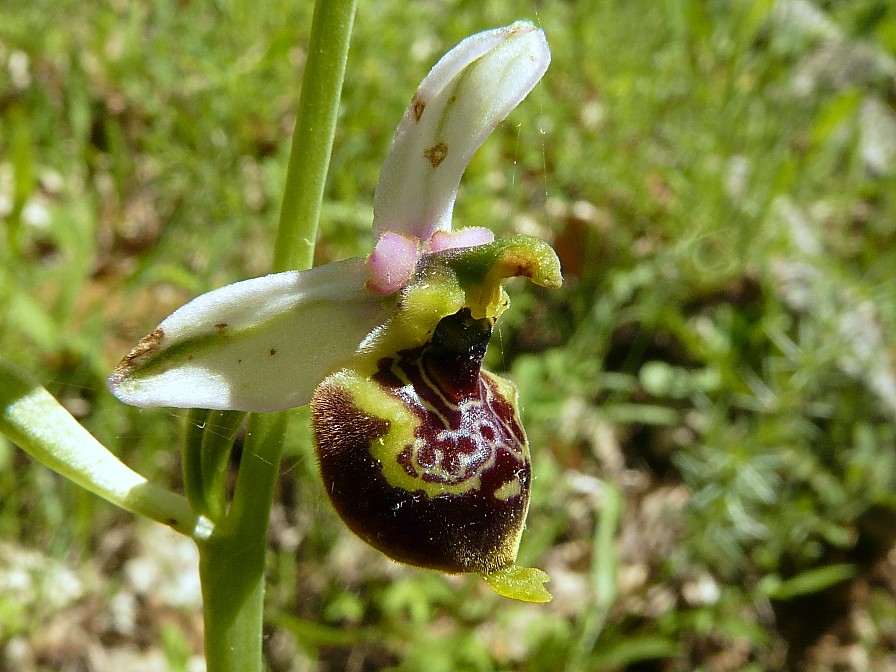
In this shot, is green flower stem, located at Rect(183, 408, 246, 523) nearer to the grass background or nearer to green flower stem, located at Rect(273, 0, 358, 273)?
green flower stem, located at Rect(273, 0, 358, 273)

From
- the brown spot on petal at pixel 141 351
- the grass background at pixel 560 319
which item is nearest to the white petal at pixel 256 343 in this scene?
the brown spot on petal at pixel 141 351

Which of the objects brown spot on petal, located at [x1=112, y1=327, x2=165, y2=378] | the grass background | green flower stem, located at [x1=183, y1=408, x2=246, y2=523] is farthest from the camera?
the grass background

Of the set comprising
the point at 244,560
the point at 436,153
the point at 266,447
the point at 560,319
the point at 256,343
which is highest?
the point at 436,153

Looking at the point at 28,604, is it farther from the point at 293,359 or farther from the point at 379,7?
the point at 379,7

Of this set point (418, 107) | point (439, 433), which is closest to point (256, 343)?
point (439, 433)

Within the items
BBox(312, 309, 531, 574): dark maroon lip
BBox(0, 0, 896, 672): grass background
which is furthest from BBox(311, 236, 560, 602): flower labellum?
BBox(0, 0, 896, 672): grass background

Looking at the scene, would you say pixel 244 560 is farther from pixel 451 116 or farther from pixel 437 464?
pixel 451 116

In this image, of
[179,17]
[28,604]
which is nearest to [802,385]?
[28,604]
